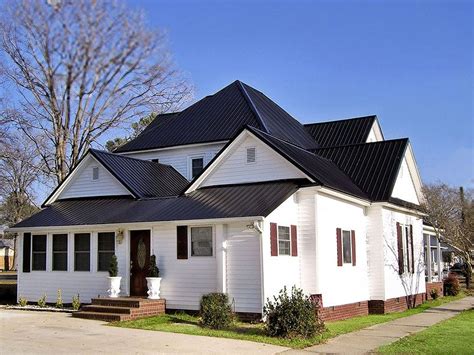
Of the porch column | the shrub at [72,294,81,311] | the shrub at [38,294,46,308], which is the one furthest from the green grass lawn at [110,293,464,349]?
the shrub at [38,294,46,308]

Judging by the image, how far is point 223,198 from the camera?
17672mm

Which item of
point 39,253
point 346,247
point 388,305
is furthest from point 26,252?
point 388,305

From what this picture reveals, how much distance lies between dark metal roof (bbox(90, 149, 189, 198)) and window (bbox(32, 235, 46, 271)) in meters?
3.44

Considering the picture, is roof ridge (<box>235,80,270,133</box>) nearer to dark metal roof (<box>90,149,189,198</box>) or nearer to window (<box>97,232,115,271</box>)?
dark metal roof (<box>90,149,189,198</box>)

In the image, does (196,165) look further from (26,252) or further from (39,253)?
(26,252)

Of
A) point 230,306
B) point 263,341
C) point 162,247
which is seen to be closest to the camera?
point 263,341

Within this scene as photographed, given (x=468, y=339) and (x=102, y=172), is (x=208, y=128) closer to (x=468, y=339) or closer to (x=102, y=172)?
(x=102, y=172)

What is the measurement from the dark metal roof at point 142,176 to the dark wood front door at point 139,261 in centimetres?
238

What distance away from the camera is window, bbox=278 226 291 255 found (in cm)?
1662

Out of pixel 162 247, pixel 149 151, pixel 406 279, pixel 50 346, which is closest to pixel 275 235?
pixel 162 247

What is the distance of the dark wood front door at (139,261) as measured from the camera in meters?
17.8

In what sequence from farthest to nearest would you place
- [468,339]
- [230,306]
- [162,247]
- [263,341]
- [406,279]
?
[406,279] < [162,247] < [230,306] < [468,339] < [263,341]

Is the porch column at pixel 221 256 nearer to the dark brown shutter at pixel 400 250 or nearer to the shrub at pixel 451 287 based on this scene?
the dark brown shutter at pixel 400 250

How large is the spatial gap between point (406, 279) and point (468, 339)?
30.4 ft
